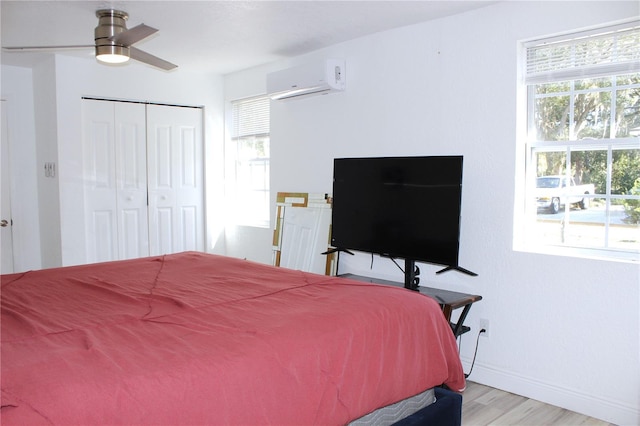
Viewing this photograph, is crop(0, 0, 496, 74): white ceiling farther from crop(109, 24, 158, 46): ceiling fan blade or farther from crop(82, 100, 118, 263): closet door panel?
crop(82, 100, 118, 263): closet door panel

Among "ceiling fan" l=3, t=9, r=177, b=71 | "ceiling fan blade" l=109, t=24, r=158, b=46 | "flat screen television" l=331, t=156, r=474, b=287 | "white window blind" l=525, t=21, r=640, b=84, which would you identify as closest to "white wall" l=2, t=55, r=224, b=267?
"ceiling fan" l=3, t=9, r=177, b=71

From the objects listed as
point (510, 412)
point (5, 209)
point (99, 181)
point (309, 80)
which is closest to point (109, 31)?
point (309, 80)

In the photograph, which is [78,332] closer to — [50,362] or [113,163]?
[50,362]

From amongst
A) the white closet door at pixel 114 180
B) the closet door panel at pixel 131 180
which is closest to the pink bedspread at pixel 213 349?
the white closet door at pixel 114 180

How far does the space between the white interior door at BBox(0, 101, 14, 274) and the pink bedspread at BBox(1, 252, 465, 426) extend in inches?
99.4

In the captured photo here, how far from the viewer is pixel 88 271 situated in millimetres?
2736

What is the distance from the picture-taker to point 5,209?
4.71 m

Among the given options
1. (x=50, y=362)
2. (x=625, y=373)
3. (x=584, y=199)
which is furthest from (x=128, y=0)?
(x=625, y=373)

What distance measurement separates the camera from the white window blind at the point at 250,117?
5.02 m

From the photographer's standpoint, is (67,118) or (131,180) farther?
(131,180)

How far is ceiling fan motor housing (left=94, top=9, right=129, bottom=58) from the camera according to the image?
2869mm

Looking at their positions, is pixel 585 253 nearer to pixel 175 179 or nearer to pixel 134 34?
pixel 134 34

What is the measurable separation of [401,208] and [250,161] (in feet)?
8.02

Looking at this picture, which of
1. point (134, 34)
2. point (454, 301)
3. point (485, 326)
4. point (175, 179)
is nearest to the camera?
point (134, 34)
